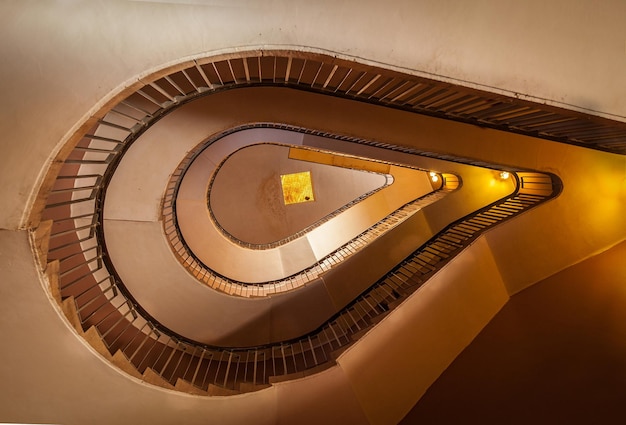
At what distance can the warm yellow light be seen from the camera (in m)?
9.73

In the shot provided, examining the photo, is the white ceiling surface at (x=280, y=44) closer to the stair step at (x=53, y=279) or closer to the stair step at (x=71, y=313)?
the stair step at (x=53, y=279)

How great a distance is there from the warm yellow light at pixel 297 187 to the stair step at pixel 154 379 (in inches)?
277

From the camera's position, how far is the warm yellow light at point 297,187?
31.9 feet

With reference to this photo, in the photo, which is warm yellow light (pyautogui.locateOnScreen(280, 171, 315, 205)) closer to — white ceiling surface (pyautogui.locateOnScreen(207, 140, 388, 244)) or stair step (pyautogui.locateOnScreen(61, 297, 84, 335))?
white ceiling surface (pyautogui.locateOnScreen(207, 140, 388, 244))

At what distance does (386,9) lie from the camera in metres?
2.31

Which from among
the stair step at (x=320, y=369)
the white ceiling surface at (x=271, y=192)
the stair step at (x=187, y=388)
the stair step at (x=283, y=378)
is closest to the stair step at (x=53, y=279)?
the stair step at (x=187, y=388)

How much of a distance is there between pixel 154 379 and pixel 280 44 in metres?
3.54

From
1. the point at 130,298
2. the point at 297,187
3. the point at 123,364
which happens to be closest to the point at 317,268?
the point at 297,187

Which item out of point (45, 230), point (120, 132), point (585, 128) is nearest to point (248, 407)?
point (45, 230)

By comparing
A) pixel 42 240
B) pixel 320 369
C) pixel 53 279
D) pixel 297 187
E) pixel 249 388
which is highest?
pixel 297 187

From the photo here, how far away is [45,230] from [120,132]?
209 centimetres

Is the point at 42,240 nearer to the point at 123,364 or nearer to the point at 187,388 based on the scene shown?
the point at 123,364

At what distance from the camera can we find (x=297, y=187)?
32.1ft

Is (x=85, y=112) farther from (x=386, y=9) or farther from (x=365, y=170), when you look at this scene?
(x=365, y=170)
